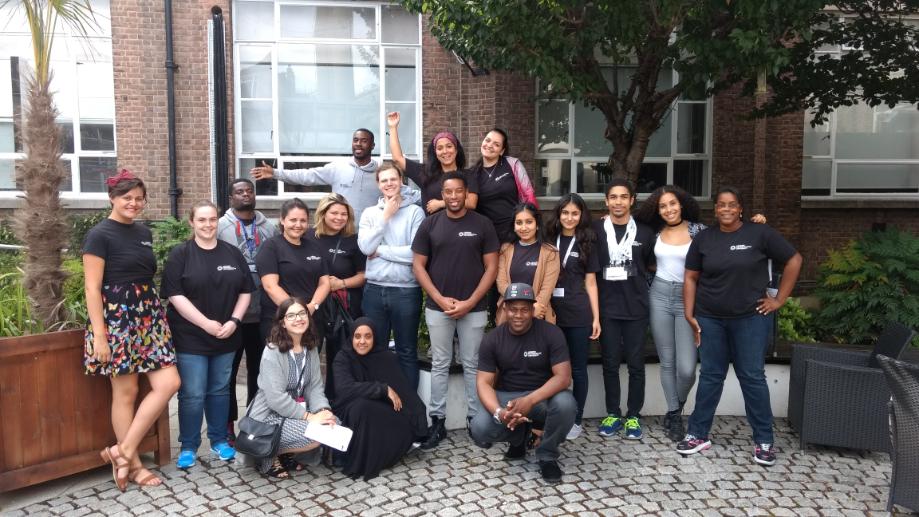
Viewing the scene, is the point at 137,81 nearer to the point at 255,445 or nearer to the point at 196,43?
the point at 196,43

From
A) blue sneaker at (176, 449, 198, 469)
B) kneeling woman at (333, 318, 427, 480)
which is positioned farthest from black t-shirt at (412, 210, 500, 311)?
blue sneaker at (176, 449, 198, 469)

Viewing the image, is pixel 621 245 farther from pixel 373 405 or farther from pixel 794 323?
pixel 794 323

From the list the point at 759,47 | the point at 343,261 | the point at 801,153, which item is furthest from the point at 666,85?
the point at 343,261

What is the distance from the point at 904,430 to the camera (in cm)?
408

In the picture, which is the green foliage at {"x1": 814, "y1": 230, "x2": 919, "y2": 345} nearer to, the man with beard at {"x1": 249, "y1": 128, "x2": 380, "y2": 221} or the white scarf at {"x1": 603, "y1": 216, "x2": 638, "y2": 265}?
the white scarf at {"x1": 603, "y1": 216, "x2": 638, "y2": 265}

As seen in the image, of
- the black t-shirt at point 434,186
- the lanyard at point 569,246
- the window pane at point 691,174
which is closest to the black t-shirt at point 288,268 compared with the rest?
the black t-shirt at point 434,186

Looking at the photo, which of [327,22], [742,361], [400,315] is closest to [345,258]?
[400,315]

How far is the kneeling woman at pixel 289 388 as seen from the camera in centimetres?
477

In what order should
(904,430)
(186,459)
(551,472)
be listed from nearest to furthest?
(904,430) < (551,472) < (186,459)

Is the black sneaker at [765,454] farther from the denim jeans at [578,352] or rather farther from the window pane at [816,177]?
the window pane at [816,177]

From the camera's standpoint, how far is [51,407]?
15.0 feet

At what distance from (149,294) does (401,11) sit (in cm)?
786

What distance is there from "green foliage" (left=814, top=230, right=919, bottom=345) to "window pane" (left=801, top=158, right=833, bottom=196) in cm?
418

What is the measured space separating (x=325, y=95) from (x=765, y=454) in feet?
28.1
